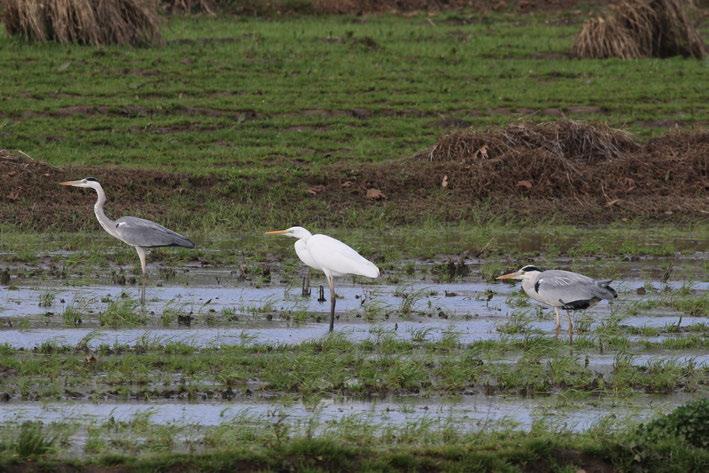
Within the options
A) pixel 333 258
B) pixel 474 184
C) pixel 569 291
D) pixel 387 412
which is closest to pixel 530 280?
pixel 569 291

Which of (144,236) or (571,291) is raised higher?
(571,291)

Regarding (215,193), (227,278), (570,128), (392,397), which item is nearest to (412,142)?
(570,128)

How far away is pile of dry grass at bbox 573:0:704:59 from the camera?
27.8 meters

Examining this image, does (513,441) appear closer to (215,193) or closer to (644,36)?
(215,193)

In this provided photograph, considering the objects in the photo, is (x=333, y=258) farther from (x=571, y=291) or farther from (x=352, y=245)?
(x=352, y=245)

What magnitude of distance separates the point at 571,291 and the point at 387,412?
320 cm

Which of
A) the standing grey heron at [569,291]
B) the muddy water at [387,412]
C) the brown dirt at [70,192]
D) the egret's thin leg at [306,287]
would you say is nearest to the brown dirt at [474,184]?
the brown dirt at [70,192]

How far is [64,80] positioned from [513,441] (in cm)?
1688

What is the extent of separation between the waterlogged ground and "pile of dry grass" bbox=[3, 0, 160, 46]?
11.3 m

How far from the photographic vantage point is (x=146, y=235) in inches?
577

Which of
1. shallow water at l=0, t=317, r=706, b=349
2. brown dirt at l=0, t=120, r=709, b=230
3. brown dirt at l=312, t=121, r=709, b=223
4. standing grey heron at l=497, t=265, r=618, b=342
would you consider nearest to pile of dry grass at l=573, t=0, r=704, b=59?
brown dirt at l=0, t=120, r=709, b=230

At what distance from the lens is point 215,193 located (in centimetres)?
1916

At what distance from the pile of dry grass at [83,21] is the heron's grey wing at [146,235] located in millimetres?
11627

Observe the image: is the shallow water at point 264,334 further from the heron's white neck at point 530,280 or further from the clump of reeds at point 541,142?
the clump of reeds at point 541,142
